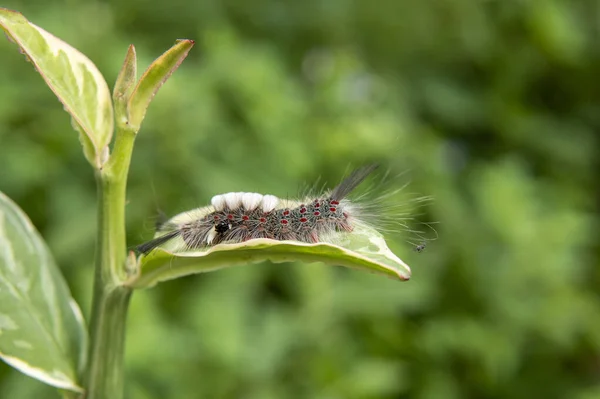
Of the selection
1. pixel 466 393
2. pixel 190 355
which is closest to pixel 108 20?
pixel 190 355

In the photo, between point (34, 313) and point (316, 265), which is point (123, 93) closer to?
point (34, 313)

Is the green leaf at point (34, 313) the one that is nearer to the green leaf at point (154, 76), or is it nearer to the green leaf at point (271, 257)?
the green leaf at point (271, 257)

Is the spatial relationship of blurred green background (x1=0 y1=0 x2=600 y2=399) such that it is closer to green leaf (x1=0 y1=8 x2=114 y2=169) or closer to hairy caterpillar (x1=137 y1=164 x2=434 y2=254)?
hairy caterpillar (x1=137 y1=164 x2=434 y2=254)

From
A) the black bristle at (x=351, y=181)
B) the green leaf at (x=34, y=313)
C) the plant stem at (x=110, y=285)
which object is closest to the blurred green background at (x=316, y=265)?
the black bristle at (x=351, y=181)

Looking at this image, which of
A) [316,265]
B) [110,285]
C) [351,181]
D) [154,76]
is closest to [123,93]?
[154,76]

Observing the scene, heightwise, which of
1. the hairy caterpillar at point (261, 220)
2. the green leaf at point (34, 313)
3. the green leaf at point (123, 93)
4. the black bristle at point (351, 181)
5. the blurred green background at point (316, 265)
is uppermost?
the blurred green background at point (316, 265)

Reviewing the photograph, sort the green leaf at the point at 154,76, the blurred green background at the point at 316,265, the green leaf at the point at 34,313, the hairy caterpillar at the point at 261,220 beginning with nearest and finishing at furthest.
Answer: the green leaf at the point at 154,76
the green leaf at the point at 34,313
the hairy caterpillar at the point at 261,220
the blurred green background at the point at 316,265

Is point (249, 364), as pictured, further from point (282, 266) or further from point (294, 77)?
point (294, 77)
